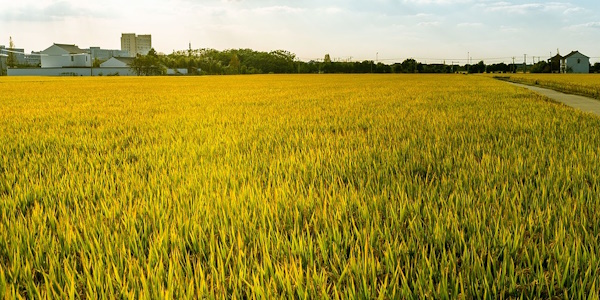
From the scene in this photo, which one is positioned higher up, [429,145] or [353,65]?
[353,65]

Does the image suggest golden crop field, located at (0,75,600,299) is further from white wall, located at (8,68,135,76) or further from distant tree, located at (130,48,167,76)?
white wall, located at (8,68,135,76)

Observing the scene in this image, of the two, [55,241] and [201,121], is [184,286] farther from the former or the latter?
[201,121]

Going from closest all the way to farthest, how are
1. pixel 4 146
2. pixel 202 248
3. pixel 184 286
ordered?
1. pixel 184 286
2. pixel 202 248
3. pixel 4 146

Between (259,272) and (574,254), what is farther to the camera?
(574,254)

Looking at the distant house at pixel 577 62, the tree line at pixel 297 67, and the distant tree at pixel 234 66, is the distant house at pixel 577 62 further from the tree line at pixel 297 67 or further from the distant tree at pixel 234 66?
the distant tree at pixel 234 66

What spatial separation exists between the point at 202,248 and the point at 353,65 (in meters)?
89.5

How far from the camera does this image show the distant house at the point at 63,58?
93812 millimetres

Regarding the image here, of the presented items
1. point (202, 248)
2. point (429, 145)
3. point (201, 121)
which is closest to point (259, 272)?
point (202, 248)

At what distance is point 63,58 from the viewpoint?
94.9m

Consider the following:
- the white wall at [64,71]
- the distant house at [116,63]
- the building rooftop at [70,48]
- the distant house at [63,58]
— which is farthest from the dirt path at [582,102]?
the building rooftop at [70,48]

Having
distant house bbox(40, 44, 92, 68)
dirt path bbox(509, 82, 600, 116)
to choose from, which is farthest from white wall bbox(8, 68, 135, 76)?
dirt path bbox(509, 82, 600, 116)

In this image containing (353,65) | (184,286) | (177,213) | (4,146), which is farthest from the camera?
(353,65)

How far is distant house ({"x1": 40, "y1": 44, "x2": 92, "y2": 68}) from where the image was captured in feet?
308

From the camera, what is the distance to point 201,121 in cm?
775
